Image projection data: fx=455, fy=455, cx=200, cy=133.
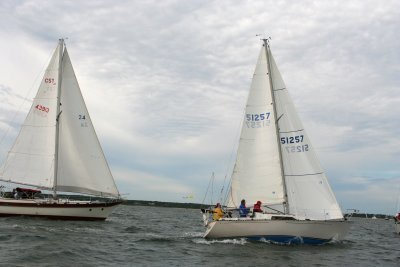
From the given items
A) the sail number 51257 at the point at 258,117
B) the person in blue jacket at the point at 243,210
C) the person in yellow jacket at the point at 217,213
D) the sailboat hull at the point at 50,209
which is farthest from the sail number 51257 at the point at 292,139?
the sailboat hull at the point at 50,209

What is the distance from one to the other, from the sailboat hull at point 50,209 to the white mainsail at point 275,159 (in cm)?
1390

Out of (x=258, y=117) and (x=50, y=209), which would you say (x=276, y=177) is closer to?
(x=258, y=117)

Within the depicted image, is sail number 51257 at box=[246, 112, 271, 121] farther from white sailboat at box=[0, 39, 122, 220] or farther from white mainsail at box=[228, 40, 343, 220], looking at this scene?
white sailboat at box=[0, 39, 122, 220]

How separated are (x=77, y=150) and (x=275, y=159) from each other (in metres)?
17.3

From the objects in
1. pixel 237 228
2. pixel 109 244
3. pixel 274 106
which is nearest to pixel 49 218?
pixel 109 244

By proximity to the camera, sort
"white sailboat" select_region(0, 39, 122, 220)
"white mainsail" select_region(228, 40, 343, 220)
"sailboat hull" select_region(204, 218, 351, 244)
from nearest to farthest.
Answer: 1. "sailboat hull" select_region(204, 218, 351, 244)
2. "white mainsail" select_region(228, 40, 343, 220)
3. "white sailboat" select_region(0, 39, 122, 220)

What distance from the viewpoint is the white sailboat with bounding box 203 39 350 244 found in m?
24.6

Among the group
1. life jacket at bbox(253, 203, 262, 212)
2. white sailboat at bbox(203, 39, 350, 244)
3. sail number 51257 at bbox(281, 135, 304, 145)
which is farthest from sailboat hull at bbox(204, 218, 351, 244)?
sail number 51257 at bbox(281, 135, 304, 145)

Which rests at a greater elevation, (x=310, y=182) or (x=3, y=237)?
(x=310, y=182)

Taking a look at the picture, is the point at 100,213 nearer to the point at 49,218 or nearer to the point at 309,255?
the point at 49,218

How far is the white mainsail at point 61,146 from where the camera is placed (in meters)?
35.8

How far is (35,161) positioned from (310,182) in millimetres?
21639

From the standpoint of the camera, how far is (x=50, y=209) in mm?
35000

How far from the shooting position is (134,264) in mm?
18078
